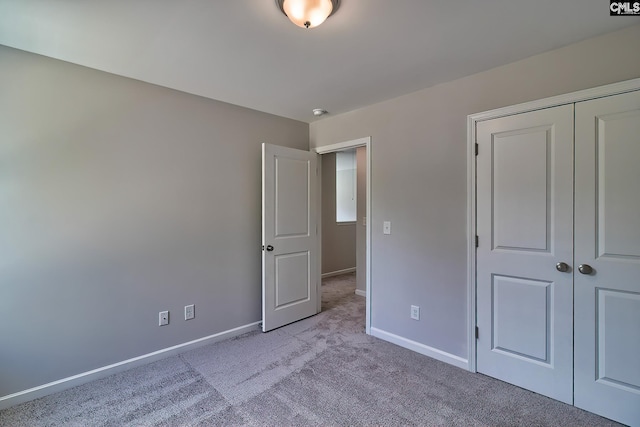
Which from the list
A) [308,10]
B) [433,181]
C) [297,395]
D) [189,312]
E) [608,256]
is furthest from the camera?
[189,312]

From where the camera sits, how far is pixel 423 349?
2.70 m

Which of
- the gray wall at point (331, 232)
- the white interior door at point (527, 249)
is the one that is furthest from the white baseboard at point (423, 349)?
the gray wall at point (331, 232)

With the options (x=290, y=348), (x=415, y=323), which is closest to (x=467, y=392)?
(x=415, y=323)

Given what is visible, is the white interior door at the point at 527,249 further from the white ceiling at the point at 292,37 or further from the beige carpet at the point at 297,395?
the white ceiling at the point at 292,37

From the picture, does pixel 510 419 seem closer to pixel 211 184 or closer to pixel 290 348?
pixel 290 348

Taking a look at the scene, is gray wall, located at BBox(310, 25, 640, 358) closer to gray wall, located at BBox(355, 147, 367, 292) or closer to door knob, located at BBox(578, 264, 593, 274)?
door knob, located at BBox(578, 264, 593, 274)

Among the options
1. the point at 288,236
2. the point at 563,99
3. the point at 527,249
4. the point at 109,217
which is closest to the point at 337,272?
the point at 288,236

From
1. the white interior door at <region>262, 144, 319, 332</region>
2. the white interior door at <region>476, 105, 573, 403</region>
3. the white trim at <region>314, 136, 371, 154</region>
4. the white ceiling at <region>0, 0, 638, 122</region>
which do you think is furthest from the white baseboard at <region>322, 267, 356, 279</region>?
the white ceiling at <region>0, 0, 638, 122</region>

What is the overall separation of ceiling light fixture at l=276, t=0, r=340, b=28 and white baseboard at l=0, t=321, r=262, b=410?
2.77m

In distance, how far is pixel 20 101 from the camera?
203cm

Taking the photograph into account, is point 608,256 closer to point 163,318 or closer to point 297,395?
point 297,395

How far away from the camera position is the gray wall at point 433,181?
82.1 inches

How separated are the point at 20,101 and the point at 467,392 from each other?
3.70 meters

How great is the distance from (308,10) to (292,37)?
0.38m
